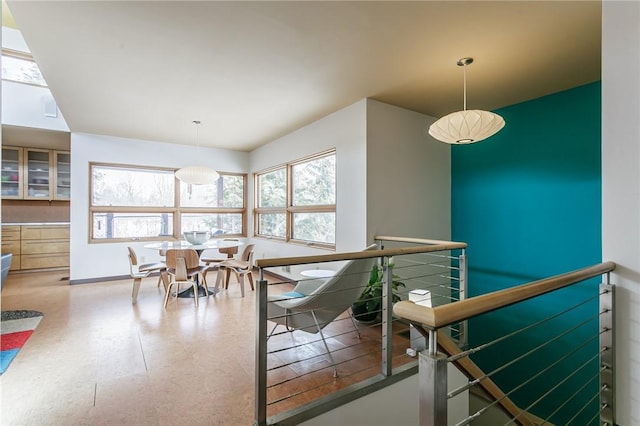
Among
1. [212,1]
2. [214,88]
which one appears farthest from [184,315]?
[212,1]

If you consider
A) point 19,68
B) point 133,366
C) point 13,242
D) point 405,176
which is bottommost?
point 133,366

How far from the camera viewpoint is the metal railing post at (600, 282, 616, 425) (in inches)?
60.8

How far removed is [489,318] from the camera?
3.95 meters

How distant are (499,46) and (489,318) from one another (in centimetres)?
322

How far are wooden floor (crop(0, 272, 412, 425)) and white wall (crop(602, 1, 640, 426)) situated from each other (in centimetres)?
203

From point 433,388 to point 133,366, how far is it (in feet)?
7.98

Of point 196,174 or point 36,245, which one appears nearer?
point 196,174

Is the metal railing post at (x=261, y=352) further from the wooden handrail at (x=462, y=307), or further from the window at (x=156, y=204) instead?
the window at (x=156, y=204)

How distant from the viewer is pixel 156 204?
567 cm

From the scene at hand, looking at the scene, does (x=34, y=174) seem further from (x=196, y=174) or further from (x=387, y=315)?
(x=387, y=315)

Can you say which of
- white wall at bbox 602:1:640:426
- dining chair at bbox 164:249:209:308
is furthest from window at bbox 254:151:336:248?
white wall at bbox 602:1:640:426

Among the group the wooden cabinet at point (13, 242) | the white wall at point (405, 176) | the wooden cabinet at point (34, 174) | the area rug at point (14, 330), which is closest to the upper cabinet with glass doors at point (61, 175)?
the wooden cabinet at point (34, 174)

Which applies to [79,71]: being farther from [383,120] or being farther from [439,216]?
[439,216]

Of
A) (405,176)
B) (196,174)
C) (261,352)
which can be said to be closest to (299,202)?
(196,174)
